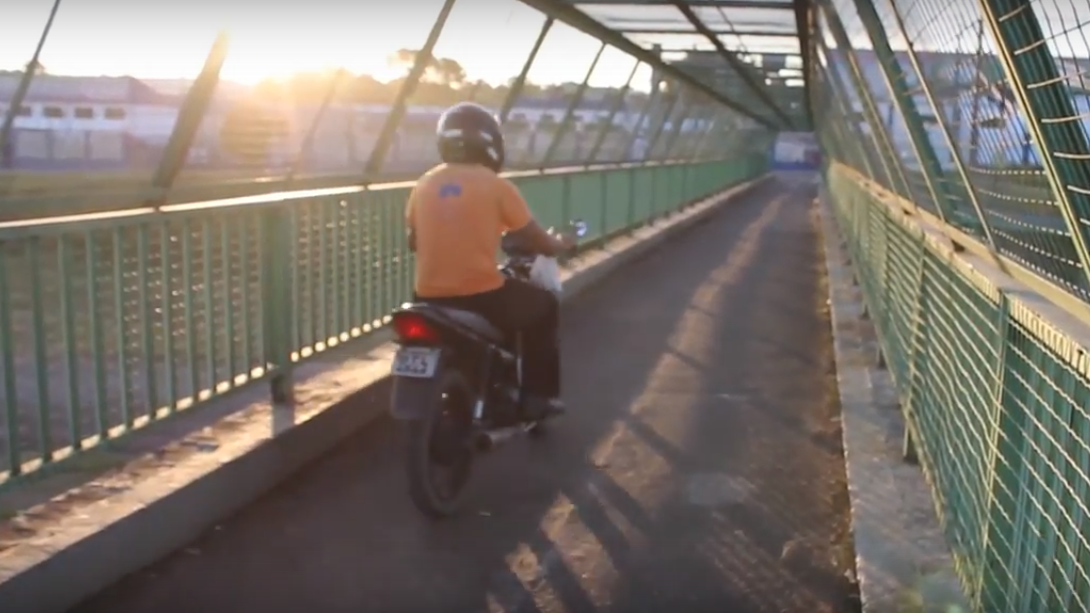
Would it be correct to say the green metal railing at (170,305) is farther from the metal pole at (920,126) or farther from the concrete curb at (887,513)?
the metal pole at (920,126)

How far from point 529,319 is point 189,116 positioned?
1.78 m

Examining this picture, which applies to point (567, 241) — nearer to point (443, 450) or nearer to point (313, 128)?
point (443, 450)

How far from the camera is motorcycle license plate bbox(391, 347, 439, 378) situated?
475 cm

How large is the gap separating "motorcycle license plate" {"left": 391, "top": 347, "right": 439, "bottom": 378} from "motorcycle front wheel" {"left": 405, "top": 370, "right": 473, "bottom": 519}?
10 centimetres

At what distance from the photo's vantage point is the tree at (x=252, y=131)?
6668 mm

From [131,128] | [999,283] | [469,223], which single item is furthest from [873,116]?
[999,283]

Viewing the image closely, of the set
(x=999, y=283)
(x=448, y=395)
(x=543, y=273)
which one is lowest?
(x=448, y=395)

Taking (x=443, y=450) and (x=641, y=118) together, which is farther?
(x=641, y=118)

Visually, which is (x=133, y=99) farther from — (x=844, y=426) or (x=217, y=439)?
(x=844, y=426)

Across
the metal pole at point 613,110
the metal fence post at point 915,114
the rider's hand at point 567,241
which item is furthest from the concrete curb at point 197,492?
the metal pole at point 613,110

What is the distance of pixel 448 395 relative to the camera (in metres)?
4.97

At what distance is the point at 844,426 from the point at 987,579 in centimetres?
282

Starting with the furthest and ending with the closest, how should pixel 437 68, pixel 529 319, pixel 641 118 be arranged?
pixel 641 118, pixel 437 68, pixel 529 319

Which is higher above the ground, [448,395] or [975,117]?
[975,117]
